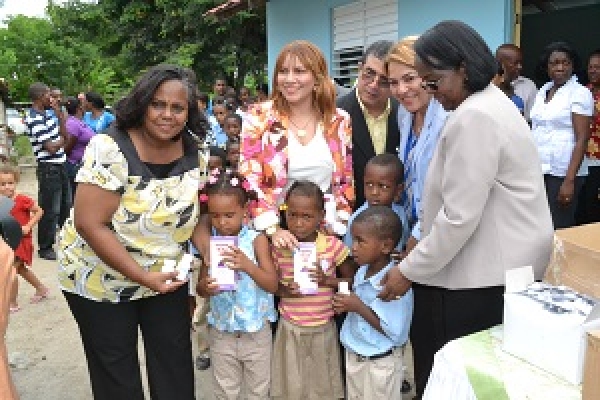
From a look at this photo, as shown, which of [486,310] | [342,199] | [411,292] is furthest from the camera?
[342,199]

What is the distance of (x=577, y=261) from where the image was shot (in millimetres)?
1747

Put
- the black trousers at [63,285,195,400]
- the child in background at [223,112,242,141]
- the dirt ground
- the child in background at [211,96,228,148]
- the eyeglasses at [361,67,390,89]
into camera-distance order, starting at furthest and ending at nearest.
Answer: the child in background at [211,96,228,148] < the child in background at [223,112,242,141] < the dirt ground < the eyeglasses at [361,67,390,89] < the black trousers at [63,285,195,400]

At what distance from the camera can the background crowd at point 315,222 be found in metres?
1.92

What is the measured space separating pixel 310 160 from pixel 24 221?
362 cm

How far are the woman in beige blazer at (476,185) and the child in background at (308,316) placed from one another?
746 millimetres

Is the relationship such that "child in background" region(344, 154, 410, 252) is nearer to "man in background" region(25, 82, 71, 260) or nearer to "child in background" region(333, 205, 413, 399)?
"child in background" region(333, 205, 413, 399)

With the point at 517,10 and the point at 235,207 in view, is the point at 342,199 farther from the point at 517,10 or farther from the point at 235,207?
the point at 517,10

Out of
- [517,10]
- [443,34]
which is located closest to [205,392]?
[443,34]

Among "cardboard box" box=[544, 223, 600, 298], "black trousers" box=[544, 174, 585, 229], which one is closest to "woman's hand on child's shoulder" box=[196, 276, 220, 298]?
"cardboard box" box=[544, 223, 600, 298]

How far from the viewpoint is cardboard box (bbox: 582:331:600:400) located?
1387mm

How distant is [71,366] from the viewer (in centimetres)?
392

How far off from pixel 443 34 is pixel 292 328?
5.29ft

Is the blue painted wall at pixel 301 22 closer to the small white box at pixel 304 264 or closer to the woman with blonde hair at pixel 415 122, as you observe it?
the woman with blonde hair at pixel 415 122

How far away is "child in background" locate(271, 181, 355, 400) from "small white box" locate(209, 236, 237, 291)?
1.01 ft
